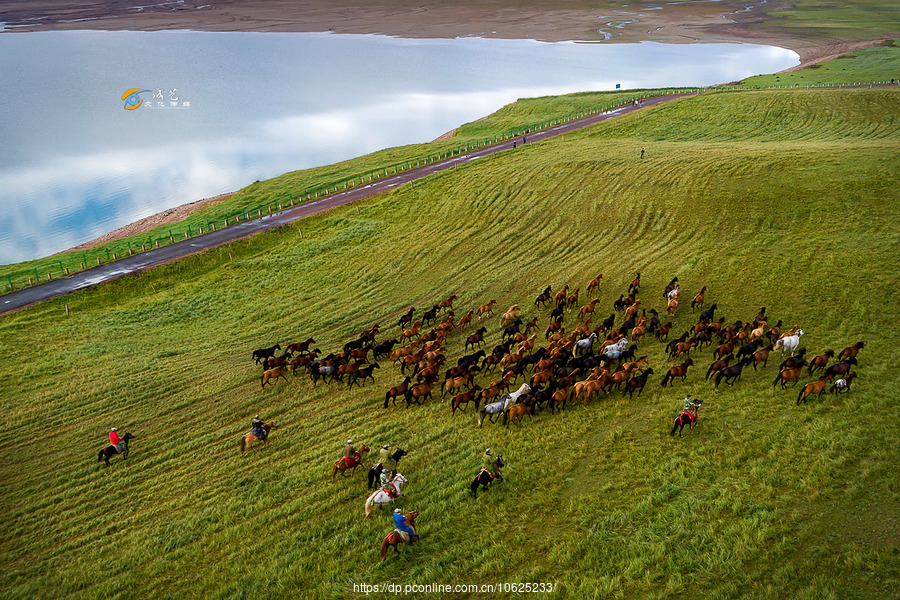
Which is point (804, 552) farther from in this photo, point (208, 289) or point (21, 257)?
point (21, 257)

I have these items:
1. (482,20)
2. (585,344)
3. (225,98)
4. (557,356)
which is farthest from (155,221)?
(482,20)

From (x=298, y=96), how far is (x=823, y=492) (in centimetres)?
11748

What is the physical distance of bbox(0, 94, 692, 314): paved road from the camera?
38.8m

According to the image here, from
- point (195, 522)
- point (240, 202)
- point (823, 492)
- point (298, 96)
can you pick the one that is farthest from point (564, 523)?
point (298, 96)

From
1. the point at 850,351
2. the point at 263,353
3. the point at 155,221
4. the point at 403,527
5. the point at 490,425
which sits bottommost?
the point at 490,425

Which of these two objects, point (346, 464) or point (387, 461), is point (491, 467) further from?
point (346, 464)

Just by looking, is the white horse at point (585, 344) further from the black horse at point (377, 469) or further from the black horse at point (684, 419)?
the black horse at point (377, 469)

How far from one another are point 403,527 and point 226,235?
3851cm

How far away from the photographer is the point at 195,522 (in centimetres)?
1711

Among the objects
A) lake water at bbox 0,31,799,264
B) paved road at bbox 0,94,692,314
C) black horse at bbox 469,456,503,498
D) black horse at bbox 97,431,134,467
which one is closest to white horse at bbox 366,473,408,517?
black horse at bbox 469,456,503,498

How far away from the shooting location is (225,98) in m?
113

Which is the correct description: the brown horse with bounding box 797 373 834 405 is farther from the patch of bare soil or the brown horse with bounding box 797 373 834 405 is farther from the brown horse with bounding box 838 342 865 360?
the patch of bare soil

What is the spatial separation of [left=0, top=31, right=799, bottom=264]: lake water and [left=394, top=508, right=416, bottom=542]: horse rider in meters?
56.7

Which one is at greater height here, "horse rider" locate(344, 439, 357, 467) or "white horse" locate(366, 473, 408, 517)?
"horse rider" locate(344, 439, 357, 467)
